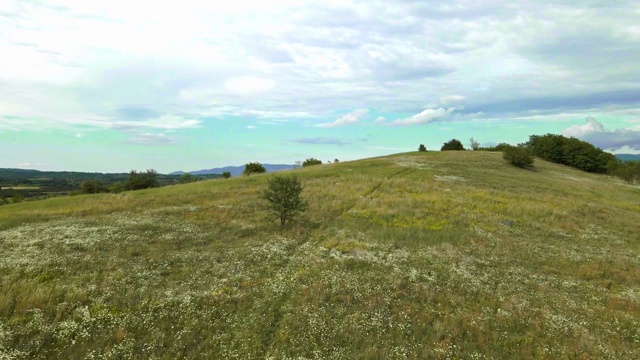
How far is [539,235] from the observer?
3288 cm

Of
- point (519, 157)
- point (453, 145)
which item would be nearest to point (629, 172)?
point (519, 157)

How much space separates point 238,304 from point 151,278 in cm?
643

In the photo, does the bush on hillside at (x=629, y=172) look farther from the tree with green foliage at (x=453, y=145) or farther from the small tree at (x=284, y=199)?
the small tree at (x=284, y=199)

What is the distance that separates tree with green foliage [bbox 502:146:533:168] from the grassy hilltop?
3939 cm

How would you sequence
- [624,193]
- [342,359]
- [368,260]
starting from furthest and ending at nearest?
[624,193]
[368,260]
[342,359]

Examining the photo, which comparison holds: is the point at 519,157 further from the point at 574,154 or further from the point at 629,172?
the point at 574,154

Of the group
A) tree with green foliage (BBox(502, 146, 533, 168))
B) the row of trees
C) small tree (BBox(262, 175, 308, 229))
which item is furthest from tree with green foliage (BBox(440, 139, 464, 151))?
small tree (BBox(262, 175, 308, 229))

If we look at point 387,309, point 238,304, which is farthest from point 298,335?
point 387,309

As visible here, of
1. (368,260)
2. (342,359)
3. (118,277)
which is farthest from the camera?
(368,260)

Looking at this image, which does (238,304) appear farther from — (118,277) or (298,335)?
(118,277)

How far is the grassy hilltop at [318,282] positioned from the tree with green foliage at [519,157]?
39394 millimetres

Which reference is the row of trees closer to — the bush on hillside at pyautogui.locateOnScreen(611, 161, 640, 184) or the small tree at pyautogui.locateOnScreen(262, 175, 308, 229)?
the bush on hillside at pyautogui.locateOnScreen(611, 161, 640, 184)

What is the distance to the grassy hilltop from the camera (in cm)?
1412

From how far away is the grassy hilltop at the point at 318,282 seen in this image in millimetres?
14125
